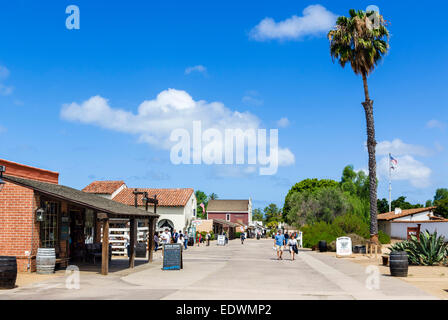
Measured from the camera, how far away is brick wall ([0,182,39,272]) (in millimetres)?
18250

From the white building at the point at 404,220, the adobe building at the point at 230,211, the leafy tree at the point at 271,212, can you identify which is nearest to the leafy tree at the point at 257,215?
the leafy tree at the point at 271,212

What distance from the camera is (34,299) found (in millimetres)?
12102

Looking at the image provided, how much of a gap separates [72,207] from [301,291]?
41.6 feet

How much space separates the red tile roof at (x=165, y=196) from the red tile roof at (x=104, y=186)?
1021 mm

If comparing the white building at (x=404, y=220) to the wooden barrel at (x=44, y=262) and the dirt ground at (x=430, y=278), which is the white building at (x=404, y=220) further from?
the wooden barrel at (x=44, y=262)

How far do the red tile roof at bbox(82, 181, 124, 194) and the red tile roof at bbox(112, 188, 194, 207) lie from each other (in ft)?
3.35

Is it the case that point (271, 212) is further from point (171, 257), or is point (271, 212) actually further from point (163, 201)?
point (171, 257)

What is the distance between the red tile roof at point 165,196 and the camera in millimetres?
54456

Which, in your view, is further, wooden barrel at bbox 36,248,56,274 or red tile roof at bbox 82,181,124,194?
red tile roof at bbox 82,181,124,194

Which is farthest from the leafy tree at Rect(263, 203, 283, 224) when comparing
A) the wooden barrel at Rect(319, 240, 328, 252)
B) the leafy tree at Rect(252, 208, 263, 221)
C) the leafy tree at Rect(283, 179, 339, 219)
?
the wooden barrel at Rect(319, 240, 328, 252)

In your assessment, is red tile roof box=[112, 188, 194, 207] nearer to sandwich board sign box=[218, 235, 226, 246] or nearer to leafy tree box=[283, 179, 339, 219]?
sandwich board sign box=[218, 235, 226, 246]
